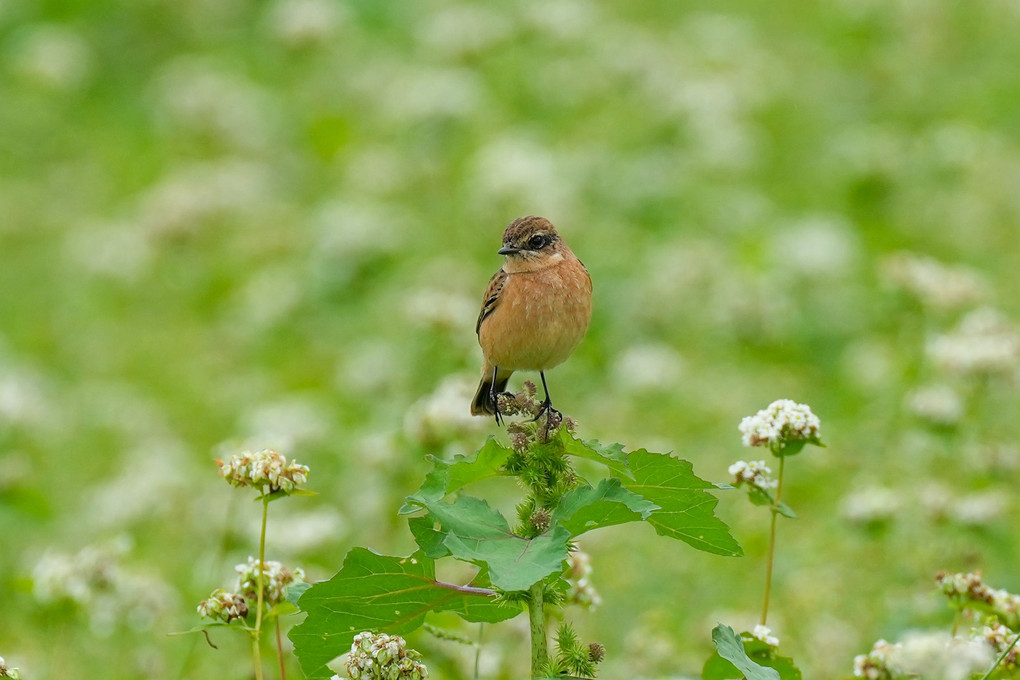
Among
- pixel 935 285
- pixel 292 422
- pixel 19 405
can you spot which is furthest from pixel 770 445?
pixel 19 405

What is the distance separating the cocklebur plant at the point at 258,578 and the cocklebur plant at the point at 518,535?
0.20 metres

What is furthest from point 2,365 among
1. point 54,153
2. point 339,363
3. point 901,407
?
point 901,407

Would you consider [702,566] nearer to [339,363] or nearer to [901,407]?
[901,407]

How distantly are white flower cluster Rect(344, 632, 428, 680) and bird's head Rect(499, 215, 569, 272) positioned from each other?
1727 mm

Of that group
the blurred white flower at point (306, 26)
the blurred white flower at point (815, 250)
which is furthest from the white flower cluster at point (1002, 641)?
the blurred white flower at point (306, 26)

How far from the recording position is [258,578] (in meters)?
3.09

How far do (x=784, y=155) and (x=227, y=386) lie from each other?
19.8ft

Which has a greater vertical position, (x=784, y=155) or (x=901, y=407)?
(x=784, y=155)

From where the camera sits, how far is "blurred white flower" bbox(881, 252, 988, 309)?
636 centimetres

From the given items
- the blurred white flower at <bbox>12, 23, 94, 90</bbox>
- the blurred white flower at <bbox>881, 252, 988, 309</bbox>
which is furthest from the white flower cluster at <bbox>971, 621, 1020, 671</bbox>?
the blurred white flower at <bbox>12, 23, 94, 90</bbox>

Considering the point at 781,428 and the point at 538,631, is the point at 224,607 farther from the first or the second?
the point at 781,428

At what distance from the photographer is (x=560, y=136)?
36.9ft

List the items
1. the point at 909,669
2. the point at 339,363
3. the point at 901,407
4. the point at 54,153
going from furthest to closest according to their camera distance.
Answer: the point at 54,153 → the point at 339,363 → the point at 901,407 → the point at 909,669

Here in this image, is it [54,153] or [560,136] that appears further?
[54,153]
